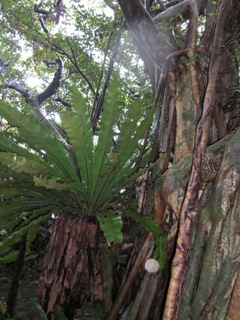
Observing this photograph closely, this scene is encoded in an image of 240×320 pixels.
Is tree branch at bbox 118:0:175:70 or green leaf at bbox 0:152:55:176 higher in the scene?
tree branch at bbox 118:0:175:70

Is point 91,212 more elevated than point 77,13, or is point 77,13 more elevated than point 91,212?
point 77,13

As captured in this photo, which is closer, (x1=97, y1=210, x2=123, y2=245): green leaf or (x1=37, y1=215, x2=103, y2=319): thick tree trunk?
(x1=97, y1=210, x2=123, y2=245): green leaf

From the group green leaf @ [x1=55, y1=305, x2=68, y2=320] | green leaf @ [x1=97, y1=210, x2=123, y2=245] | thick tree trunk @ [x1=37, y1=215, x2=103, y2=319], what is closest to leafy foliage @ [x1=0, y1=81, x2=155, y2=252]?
green leaf @ [x1=97, y1=210, x2=123, y2=245]

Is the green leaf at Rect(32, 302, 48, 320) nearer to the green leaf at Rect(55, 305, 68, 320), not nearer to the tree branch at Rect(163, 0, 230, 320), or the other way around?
the green leaf at Rect(55, 305, 68, 320)

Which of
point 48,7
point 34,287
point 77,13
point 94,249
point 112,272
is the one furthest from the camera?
point 48,7

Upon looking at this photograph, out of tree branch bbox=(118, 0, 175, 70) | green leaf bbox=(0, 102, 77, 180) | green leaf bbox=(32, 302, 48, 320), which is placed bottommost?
green leaf bbox=(32, 302, 48, 320)

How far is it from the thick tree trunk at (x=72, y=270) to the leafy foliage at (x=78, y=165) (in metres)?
0.19

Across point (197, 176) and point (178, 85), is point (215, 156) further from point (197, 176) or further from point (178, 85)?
point (178, 85)

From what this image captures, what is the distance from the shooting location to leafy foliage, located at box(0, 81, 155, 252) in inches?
83.7

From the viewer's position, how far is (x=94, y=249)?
2391 millimetres

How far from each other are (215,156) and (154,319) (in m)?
1.23

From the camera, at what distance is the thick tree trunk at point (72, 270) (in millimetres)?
2281

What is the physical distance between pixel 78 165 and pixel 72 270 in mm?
835

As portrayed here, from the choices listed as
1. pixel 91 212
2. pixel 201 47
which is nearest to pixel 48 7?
pixel 201 47
